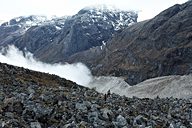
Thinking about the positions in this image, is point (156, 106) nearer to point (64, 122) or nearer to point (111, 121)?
point (111, 121)

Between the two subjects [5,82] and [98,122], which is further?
[5,82]

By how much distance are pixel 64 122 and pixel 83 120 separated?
1.17 meters

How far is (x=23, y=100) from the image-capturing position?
25.7 m

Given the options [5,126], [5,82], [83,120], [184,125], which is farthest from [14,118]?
[5,82]

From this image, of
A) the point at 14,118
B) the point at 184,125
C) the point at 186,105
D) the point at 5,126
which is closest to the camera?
the point at 5,126

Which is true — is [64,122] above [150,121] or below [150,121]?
above

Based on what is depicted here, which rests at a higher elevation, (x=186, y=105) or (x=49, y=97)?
(x=49, y=97)

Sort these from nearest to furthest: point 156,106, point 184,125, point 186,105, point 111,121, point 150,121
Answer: point 111,121 → point 150,121 → point 184,125 → point 156,106 → point 186,105

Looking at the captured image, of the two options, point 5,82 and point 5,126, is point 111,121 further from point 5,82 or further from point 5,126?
point 5,82

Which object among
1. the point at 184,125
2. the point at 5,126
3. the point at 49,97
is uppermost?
the point at 5,126

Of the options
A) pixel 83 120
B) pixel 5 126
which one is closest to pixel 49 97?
pixel 83 120

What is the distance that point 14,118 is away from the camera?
72.8ft

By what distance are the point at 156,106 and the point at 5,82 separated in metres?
12.3

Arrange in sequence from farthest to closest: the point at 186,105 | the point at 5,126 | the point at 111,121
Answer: the point at 186,105
the point at 111,121
the point at 5,126
